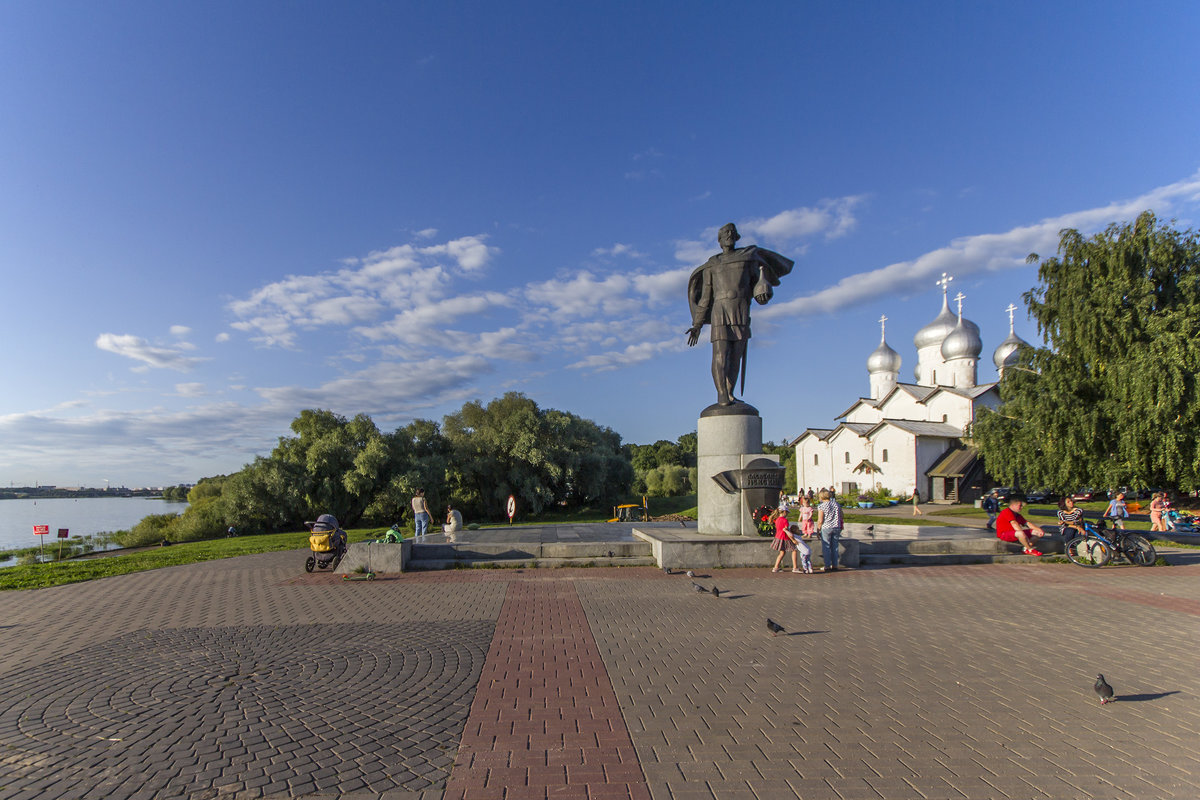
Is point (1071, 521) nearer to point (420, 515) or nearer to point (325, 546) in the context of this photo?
point (420, 515)

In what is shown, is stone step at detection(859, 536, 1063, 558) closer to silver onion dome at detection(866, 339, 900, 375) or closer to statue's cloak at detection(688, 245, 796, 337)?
statue's cloak at detection(688, 245, 796, 337)

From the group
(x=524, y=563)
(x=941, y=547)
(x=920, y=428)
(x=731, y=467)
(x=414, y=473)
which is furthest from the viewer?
(x=920, y=428)

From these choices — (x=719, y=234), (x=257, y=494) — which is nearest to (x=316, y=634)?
(x=719, y=234)

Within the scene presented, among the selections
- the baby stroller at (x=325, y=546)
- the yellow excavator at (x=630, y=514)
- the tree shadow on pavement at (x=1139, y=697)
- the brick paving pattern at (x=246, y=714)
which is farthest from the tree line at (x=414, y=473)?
the tree shadow on pavement at (x=1139, y=697)

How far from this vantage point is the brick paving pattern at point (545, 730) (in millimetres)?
3510

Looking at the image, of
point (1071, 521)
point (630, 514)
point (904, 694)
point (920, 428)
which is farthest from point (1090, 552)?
point (920, 428)

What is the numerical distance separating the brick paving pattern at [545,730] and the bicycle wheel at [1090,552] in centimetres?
1095

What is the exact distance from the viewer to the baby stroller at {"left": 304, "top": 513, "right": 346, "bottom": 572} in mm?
12195

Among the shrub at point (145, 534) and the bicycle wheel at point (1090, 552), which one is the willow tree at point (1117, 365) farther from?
the shrub at point (145, 534)

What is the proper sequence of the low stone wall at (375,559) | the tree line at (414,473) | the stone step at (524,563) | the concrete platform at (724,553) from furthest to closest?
the tree line at (414,473) < the stone step at (524,563) < the low stone wall at (375,559) < the concrete platform at (724,553)

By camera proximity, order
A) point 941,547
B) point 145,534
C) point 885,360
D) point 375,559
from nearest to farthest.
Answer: point 375,559
point 941,547
point 145,534
point 885,360

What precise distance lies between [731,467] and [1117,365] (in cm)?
1606

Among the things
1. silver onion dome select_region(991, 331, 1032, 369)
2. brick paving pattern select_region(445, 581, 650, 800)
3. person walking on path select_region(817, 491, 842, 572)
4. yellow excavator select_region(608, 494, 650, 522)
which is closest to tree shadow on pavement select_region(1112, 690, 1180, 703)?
brick paving pattern select_region(445, 581, 650, 800)

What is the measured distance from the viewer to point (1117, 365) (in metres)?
20.2
